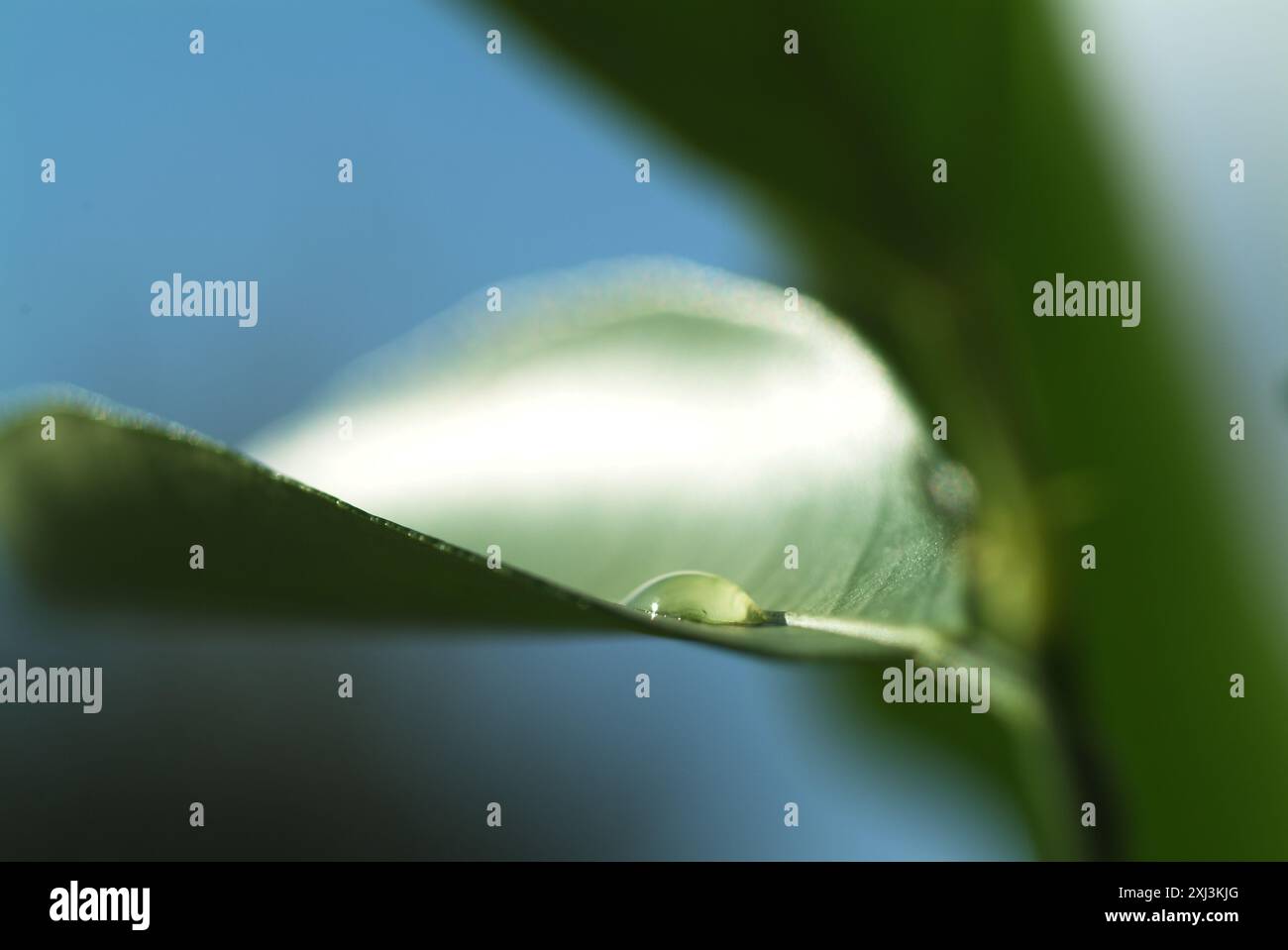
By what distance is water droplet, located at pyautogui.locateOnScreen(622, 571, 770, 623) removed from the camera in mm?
369

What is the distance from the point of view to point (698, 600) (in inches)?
15.2

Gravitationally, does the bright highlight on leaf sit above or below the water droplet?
above

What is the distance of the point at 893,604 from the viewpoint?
0.40m

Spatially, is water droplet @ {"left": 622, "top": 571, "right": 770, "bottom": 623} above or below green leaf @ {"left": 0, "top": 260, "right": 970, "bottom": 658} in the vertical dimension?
below

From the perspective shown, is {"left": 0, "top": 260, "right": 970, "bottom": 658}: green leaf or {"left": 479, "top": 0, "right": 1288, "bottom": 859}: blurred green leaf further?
{"left": 479, "top": 0, "right": 1288, "bottom": 859}: blurred green leaf

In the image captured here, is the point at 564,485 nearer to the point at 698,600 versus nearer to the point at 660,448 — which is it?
the point at 660,448

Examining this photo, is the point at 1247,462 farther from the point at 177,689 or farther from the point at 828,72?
the point at 177,689

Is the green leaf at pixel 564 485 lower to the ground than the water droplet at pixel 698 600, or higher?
higher

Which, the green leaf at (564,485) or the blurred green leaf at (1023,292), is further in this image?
the blurred green leaf at (1023,292)

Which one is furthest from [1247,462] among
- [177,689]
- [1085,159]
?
[177,689]

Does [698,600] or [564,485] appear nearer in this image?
[698,600]

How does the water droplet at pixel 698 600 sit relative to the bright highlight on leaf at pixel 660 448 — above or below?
below

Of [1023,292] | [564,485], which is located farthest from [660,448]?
[1023,292]

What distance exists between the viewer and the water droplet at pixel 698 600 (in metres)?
0.37
